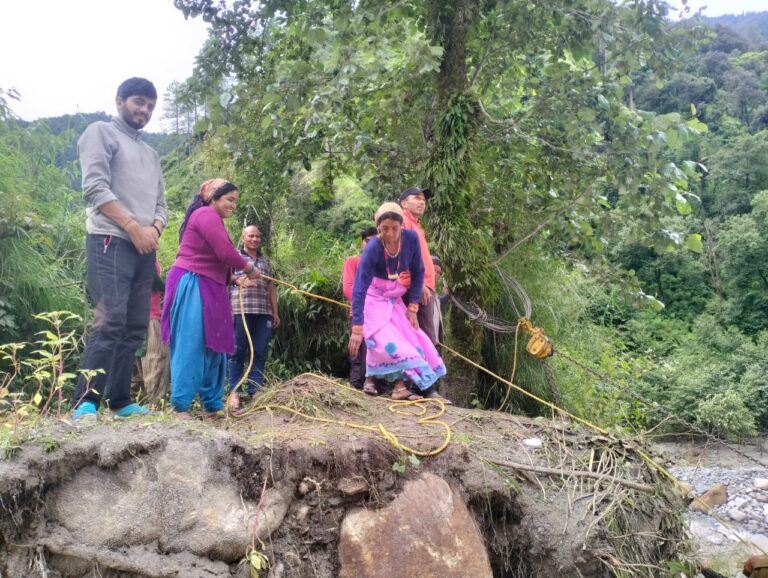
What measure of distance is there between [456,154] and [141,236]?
2898mm

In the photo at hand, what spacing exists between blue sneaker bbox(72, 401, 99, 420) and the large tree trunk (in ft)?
9.60

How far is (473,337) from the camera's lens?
5.86 meters

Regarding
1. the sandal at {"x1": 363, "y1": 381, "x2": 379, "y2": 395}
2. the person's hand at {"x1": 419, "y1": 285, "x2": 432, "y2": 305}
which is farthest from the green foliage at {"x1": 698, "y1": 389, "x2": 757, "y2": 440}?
the sandal at {"x1": 363, "y1": 381, "x2": 379, "y2": 395}

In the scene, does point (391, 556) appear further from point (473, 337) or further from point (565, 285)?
point (565, 285)

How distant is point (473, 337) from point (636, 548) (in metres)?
2.58

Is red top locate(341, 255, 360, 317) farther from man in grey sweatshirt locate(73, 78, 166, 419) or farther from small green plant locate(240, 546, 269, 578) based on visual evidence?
small green plant locate(240, 546, 269, 578)

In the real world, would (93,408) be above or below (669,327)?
above

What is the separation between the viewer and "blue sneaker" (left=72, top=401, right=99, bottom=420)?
328cm

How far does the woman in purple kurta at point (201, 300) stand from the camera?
4.05 m

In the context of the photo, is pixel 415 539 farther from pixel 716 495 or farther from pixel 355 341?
pixel 716 495

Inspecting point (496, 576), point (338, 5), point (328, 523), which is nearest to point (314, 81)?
point (338, 5)

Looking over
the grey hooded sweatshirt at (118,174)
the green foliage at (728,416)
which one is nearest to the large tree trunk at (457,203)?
the grey hooded sweatshirt at (118,174)

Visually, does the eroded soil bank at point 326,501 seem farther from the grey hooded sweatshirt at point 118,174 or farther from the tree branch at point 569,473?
the grey hooded sweatshirt at point 118,174

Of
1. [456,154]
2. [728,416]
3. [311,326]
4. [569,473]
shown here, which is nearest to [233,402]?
[311,326]
